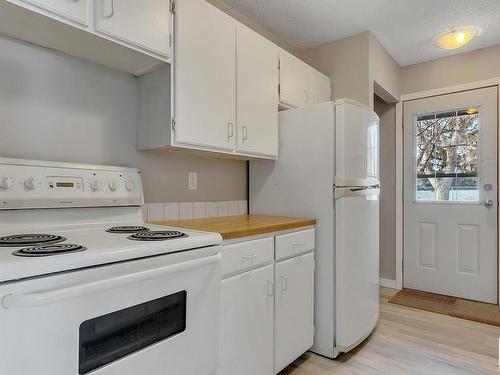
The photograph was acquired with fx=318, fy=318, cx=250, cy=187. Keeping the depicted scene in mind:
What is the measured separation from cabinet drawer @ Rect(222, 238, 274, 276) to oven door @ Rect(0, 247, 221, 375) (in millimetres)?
178

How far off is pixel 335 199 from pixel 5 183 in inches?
64.6

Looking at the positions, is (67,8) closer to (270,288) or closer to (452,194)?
(270,288)

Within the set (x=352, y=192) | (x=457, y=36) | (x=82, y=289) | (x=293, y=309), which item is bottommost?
(x=293, y=309)

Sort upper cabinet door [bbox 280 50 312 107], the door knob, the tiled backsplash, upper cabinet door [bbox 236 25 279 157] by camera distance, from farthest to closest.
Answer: the door knob
upper cabinet door [bbox 280 50 312 107]
upper cabinet door [bbox 236 25 279 157]
the tiled backsplash

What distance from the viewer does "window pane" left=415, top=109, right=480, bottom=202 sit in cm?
303

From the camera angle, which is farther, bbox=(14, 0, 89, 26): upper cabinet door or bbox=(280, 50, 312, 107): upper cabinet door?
bbox=(280, 50, 312, 107): upper cabinet door

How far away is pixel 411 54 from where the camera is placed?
3.11 meters

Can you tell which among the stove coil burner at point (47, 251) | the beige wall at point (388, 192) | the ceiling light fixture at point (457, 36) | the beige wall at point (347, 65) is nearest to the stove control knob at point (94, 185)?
the stove coil burner at point (47, 251)

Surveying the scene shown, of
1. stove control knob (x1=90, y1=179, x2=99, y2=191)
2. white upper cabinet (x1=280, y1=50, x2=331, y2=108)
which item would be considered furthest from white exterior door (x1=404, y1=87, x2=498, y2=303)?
stove control knob (x1=90, y1=179, x2=99, y2=191)

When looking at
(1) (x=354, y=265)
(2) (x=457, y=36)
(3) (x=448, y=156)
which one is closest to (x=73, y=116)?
(1) (x=354, y=265)

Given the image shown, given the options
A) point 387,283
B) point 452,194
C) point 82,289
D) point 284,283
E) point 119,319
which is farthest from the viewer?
point 387,283

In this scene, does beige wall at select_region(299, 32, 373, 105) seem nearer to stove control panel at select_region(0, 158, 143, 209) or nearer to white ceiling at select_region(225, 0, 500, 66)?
white ceiling at select_region(225, 0, 500, 66)

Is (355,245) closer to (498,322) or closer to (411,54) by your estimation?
(498,322)

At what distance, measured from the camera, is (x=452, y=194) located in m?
3.12
